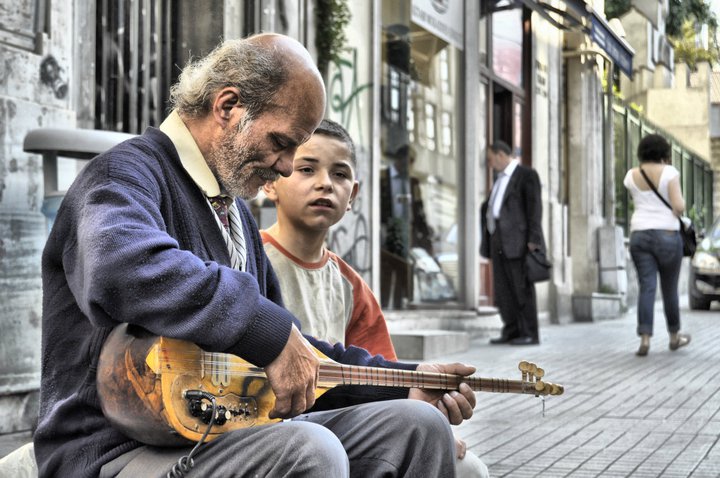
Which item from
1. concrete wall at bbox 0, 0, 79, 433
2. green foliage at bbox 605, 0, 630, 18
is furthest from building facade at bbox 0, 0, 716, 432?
green foliage at bbox 605, 0, 630, 18

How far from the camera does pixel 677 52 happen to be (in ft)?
113

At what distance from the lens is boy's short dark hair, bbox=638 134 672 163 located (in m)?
10.2

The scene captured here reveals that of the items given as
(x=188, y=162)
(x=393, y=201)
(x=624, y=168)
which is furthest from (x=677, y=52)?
(x=188, y=162)

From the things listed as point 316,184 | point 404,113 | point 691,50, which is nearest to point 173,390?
point 316,184

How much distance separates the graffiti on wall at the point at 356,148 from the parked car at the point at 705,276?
390 inches

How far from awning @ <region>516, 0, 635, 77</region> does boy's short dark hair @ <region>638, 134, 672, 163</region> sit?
4622mm

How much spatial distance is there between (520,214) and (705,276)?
9.00 metres

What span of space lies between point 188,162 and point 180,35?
Answer: 641cm

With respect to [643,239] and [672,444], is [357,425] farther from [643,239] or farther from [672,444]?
[643,239]

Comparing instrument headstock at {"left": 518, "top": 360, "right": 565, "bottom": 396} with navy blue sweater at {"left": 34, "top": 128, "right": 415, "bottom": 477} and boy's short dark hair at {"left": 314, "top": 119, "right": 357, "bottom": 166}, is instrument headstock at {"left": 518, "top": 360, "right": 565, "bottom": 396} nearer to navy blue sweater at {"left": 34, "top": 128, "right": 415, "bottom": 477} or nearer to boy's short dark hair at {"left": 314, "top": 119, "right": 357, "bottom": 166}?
navy blue sweater at {"left": 34, "top": 128, "right": 415, "bottom": 477}

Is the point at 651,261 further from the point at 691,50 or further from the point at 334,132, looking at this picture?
the point at 691,50

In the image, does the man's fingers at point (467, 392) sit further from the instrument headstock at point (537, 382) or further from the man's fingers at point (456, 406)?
the instrument headstock at point (537, 382)

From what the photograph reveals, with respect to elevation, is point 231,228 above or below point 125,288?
above

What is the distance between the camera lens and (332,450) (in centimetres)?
214
